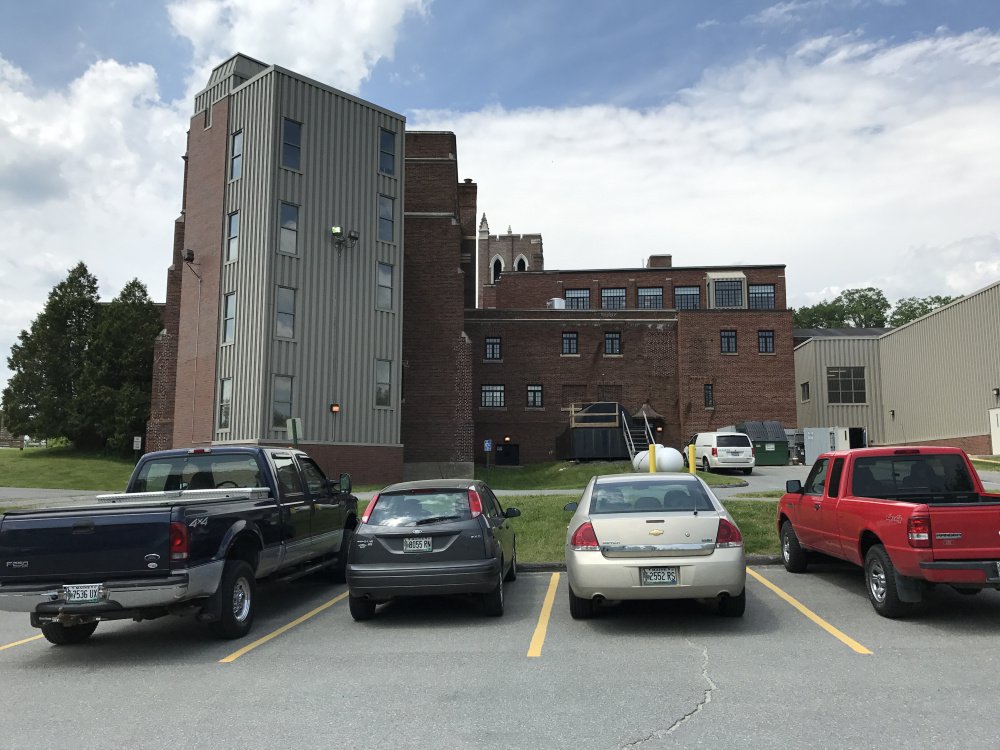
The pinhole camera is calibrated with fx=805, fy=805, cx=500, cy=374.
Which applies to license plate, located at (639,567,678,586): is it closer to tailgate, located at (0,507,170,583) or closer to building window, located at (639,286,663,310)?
tailgate, located at (0,507,170,583)

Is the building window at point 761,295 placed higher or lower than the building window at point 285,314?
higher

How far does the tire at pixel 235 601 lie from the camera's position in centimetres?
770

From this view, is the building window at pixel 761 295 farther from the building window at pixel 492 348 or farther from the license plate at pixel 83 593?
the license plate at pixel 83 593

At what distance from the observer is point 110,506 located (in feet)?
24.7

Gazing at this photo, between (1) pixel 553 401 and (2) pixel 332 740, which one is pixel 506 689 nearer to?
(2) pixel 332 740

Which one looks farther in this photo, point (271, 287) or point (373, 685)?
point (271, 287)

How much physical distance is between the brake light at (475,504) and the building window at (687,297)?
52212 millimetres

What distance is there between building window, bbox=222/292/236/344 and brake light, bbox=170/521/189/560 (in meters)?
24.8

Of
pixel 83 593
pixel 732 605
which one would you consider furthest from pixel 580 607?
pixel 83 593

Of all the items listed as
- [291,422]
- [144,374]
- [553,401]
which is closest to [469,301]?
[553,401]

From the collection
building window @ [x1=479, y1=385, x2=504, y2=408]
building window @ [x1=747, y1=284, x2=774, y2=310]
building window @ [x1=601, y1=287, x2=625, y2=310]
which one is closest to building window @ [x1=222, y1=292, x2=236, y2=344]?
building window @ [x1=479, y1=385, x2=504, y2=408]

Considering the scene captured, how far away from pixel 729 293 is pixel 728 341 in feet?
38.3

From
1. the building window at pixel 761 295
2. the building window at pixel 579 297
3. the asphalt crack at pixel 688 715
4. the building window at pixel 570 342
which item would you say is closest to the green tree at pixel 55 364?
the building window at pixel 570 342

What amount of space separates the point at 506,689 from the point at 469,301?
49.0 meters
